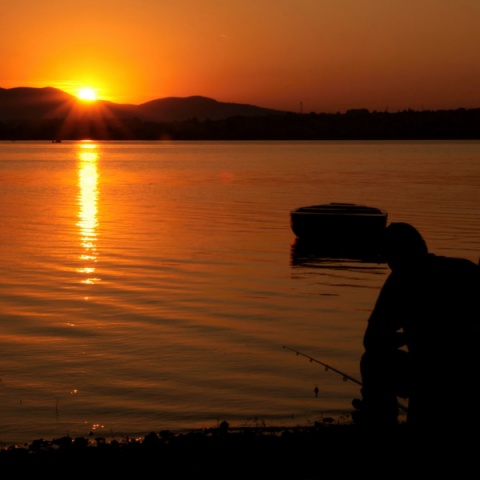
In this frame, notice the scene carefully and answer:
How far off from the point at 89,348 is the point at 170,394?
125 inches

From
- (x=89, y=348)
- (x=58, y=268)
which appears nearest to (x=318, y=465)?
(x=89, y=348)

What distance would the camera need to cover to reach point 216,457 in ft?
25.9

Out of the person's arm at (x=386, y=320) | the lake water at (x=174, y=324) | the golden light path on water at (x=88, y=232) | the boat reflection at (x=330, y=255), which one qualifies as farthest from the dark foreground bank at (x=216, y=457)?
the boat reflection at (x=330, y=255)

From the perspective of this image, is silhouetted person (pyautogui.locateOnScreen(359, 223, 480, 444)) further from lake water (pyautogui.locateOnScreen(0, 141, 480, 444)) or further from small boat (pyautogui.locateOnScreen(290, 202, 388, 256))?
small boat (pyautogui.locateOnScreen(290, 202, 388, 256))

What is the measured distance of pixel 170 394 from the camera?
1158 centimetres

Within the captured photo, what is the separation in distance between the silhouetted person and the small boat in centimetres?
2173

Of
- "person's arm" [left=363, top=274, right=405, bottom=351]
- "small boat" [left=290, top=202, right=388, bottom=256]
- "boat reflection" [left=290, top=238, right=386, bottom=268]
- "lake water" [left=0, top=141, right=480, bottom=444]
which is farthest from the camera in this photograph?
"small boat" [left=290, top=202, right=388, bottom=256]

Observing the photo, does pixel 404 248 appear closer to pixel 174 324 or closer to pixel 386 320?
pixel 386 320

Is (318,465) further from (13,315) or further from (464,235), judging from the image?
(464,235)

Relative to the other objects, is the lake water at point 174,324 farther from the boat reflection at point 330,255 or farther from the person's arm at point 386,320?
the person's arm at point 386,320

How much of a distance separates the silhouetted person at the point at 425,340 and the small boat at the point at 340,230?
21730mm

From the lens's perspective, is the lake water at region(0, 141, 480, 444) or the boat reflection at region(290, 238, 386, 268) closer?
the lake water at region(0, 141, 480, 444)

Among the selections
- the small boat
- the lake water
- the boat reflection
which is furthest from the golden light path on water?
the small boat

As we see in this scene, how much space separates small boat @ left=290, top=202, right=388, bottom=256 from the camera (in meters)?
27.8
